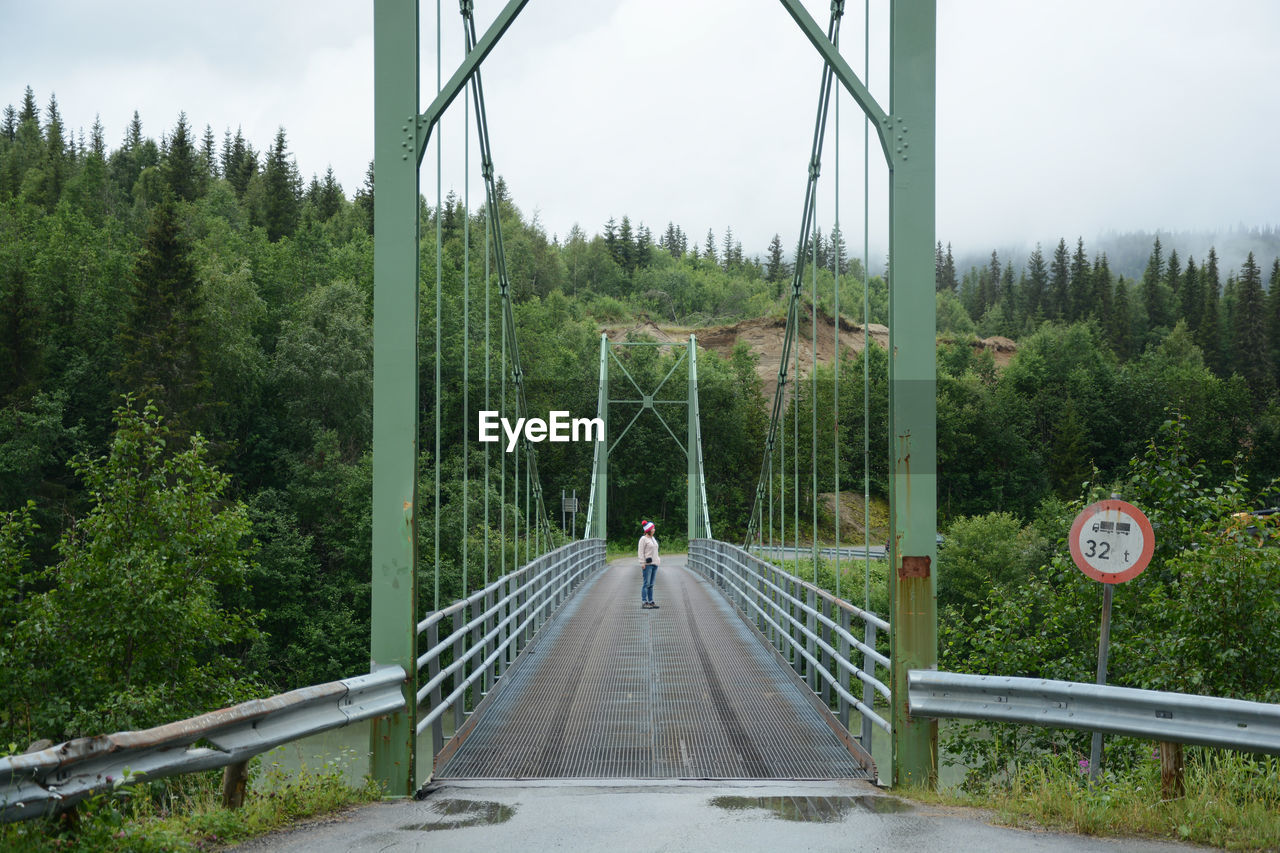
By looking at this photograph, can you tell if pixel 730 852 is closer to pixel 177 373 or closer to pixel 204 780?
pixel 204 780

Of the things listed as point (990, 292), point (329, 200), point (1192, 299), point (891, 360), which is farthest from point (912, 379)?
point (990, 292)

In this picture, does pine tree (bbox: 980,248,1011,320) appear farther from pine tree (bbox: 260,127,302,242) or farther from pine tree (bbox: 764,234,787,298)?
pine tree (bbox: 260,127,302,242)

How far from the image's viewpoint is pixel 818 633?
9.82m

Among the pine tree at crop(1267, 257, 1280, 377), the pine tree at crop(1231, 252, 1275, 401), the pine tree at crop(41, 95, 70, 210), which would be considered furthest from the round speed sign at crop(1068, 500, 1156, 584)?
the pine tree at crop(1267, 257, 1280, 377)

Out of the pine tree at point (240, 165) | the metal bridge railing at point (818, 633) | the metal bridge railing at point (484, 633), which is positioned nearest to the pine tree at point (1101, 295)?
the pine tree at point (240, 165)

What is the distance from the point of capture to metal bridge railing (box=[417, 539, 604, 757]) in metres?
6.35

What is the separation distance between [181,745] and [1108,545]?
16.1 feet

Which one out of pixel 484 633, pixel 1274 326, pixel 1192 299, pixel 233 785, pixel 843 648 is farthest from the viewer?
pixel 1192 299

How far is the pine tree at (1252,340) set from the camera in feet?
273

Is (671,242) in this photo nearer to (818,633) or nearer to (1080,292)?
(1080,292)

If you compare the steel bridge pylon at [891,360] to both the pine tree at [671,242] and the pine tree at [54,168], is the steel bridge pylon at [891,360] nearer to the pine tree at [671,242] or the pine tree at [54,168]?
the pine tree at [54,168]

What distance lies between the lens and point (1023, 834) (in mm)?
4559

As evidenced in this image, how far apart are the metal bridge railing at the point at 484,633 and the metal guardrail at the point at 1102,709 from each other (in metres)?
2.70

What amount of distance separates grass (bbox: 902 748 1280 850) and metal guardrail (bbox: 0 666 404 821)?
2.86m
